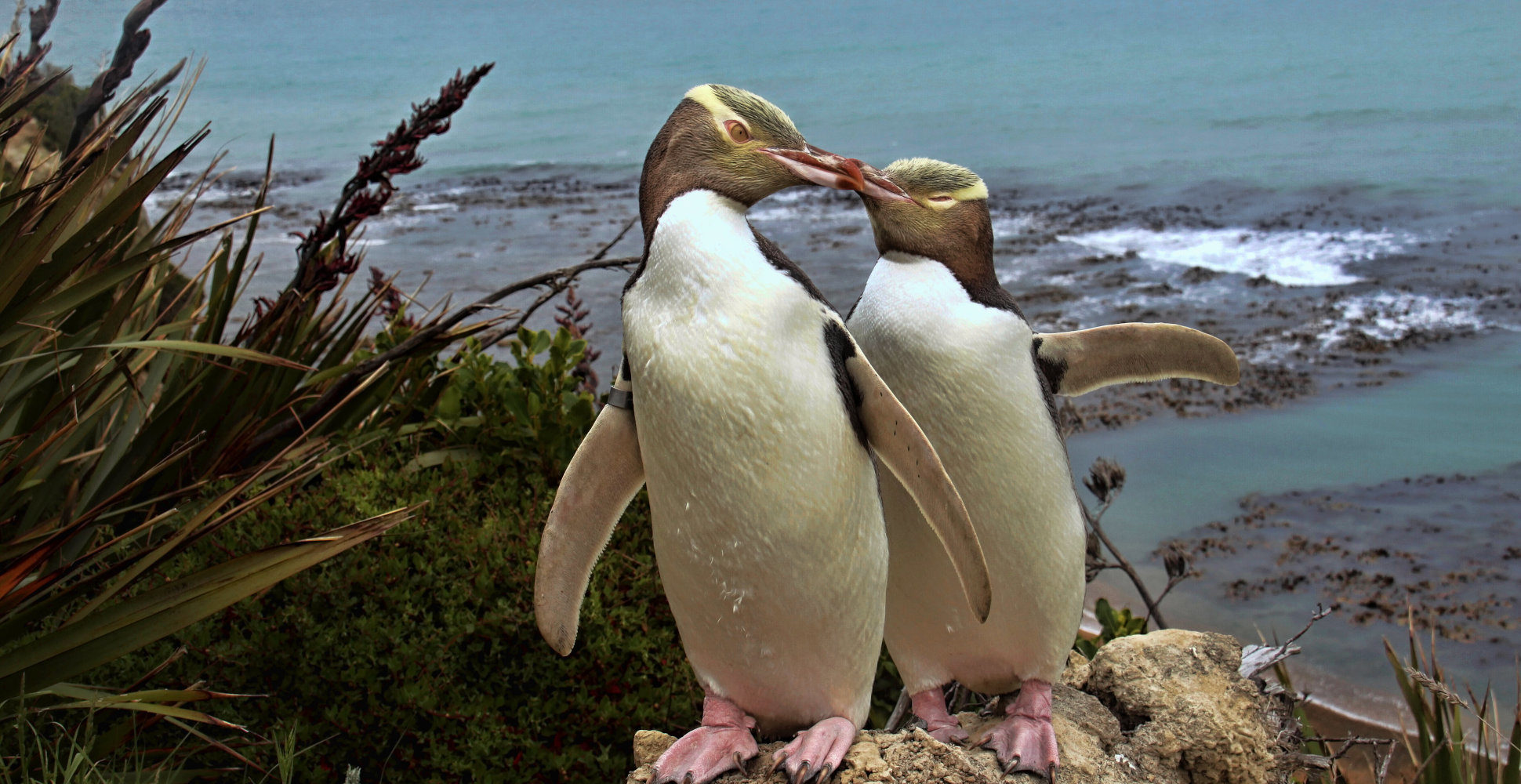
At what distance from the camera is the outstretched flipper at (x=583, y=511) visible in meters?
1.59

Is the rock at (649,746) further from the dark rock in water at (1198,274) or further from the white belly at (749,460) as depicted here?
the dark rock in water at (1198,274)

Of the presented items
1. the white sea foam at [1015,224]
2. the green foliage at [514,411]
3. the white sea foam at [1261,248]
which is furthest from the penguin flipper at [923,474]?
the white sea foam at [1015,224]

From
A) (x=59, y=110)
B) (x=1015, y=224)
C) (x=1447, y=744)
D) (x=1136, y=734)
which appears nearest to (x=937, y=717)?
(x=1136, y=734)

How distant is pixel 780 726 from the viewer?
1635 mm

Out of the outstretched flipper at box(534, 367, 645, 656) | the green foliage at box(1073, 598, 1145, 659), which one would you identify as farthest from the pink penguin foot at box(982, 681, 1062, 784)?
the green foliage at box(1073, 598, 1145, 659)

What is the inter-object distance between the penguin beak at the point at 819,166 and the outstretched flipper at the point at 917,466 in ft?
0.66

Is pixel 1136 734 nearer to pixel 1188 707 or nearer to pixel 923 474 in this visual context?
pixel 1188 707

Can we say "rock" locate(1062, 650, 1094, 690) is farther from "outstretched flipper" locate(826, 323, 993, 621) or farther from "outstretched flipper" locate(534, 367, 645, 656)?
"outstretched flipper" locate(534, 367, 645, 656)

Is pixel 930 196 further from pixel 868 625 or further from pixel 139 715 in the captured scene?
pixel 139 715

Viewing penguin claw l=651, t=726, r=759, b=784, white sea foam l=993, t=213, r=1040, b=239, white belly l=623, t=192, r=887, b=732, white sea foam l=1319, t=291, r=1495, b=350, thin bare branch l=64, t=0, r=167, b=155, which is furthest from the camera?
white sea foam l=993, t=213, r=1040, b=239

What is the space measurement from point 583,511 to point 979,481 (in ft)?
2.03

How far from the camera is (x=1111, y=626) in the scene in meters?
2.55

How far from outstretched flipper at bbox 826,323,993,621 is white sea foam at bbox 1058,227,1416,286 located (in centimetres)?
634

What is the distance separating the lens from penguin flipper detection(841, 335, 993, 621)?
4.70ft
